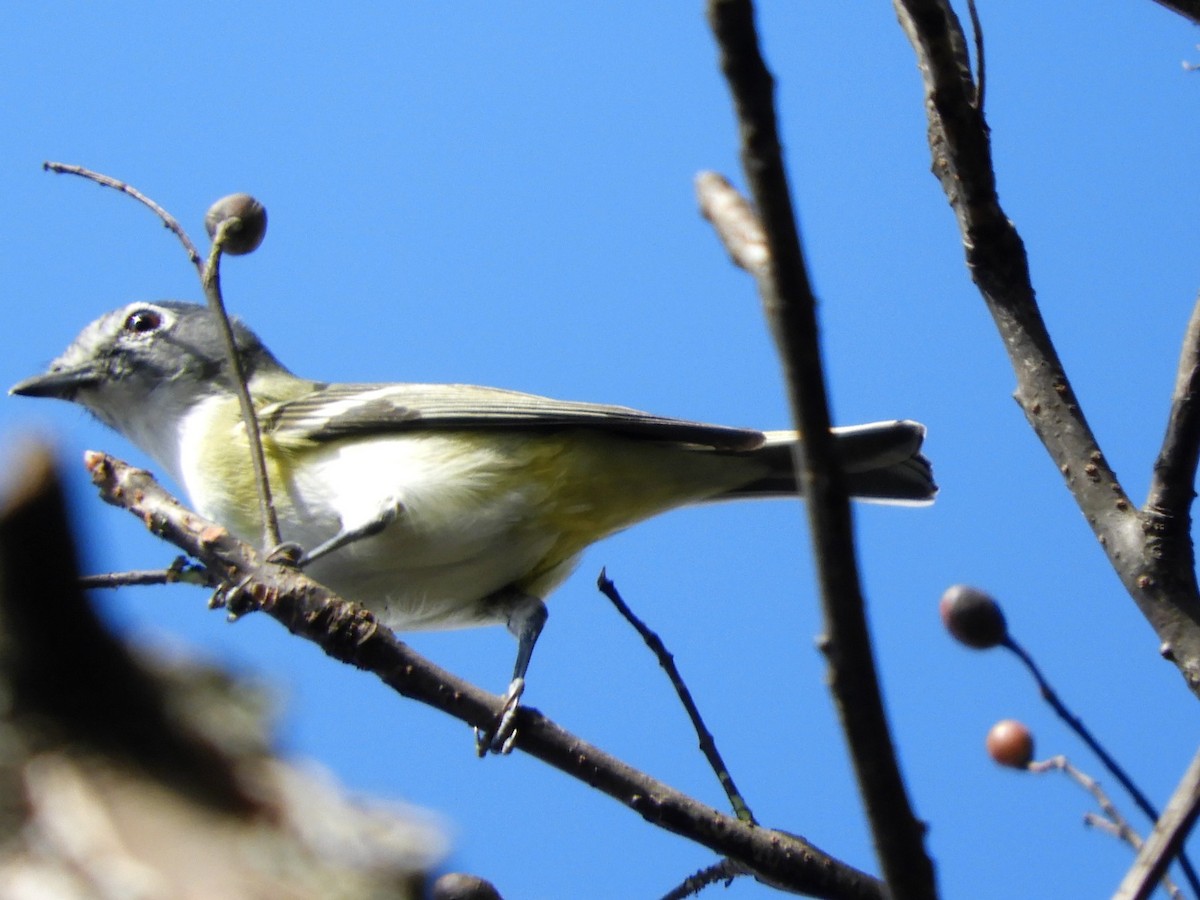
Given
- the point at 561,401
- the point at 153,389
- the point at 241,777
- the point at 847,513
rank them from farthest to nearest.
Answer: the point at 153,389 < the point at 561,401 < the point at 847,513 < the point at 241,777

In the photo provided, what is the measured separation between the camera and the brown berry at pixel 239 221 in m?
3.28

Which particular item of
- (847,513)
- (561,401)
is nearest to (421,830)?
(847,513)

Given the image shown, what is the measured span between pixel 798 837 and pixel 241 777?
5.60 feet

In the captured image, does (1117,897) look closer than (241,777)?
No

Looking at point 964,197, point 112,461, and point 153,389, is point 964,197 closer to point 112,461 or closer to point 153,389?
point 112,461

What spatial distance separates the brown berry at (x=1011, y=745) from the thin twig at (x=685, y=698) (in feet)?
2.29

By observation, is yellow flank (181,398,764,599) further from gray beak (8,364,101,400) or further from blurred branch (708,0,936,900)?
blurred branch (708,0,936,900)

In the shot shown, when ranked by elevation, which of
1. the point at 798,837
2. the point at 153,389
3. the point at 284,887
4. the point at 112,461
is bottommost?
the point at 798,837

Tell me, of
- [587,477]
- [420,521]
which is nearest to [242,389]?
[420,521]

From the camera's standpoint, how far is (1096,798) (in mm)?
2682

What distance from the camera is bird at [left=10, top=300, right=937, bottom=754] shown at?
416 centimetres

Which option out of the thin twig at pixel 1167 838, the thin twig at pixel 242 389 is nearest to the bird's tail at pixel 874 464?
the thin twig at pixel 242 389

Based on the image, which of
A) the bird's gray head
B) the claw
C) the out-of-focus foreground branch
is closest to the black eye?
the bird's gray head

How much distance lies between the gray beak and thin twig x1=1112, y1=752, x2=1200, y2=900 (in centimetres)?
402
